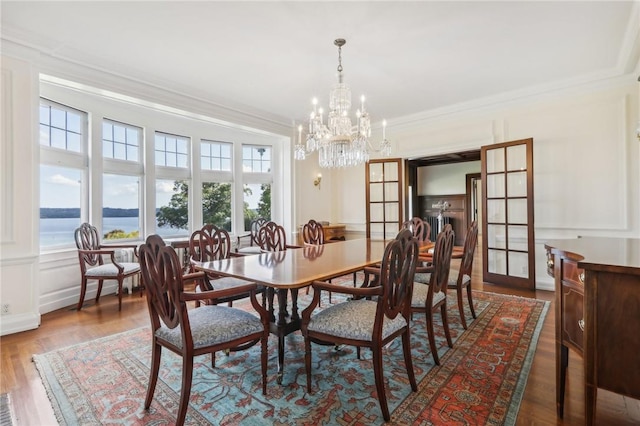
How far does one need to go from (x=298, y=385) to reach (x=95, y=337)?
6.46 feet

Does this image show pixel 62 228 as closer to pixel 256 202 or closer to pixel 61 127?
pixel 61 127

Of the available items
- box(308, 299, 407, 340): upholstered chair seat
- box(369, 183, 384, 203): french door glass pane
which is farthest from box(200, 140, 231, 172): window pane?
box(308, 299, 407, 340): upholstered chair seat

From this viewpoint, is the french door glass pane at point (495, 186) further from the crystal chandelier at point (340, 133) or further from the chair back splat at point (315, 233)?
the chair back splat at point (315, 233)

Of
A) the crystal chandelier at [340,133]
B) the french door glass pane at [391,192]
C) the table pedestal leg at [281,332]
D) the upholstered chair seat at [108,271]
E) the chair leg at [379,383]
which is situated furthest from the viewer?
the french door glass pane at [391,192]

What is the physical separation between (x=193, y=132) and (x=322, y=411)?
4.58 meters

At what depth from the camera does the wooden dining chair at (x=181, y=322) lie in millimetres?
1521

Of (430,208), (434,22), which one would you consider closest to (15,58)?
(434,22)

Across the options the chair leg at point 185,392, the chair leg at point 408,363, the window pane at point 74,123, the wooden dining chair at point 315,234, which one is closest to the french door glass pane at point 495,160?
the wooden dining chair at point 315,234

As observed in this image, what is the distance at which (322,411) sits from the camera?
5.36ft

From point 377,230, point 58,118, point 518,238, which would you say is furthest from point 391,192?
point 58,118

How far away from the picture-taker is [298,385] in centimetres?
188

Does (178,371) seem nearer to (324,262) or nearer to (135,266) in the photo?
(324,262)

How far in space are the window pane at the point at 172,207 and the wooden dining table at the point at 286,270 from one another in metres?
2.79

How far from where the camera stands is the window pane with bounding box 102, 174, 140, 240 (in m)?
4.09
